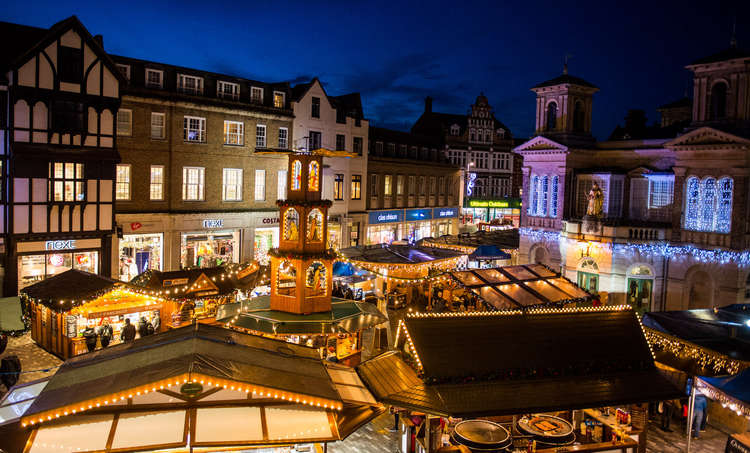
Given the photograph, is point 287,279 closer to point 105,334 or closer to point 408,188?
point 105,334

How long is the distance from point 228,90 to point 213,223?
25.3 ft

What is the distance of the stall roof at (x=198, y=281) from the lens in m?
19.7

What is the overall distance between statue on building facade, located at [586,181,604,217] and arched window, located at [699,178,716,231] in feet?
14.6

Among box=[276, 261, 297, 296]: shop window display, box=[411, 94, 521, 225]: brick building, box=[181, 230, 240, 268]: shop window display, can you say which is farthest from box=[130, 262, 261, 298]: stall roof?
box=[411, 94, 521, 225]: brick building

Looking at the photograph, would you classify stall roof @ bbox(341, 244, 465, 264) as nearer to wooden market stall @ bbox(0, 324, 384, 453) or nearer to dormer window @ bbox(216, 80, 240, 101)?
dormer window @ bbox(216, 80, 240, 101)

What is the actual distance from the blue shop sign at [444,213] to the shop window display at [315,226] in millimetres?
Answer: 31909

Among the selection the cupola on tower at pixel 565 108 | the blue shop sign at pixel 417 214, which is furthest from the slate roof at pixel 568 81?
the blue shop sign at pixel 417 214

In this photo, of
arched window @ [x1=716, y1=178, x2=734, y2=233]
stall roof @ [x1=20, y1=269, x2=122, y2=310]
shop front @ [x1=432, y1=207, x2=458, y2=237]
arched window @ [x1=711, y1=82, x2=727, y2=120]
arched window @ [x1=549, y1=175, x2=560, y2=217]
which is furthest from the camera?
shop front @ [x1=432, y1=207, x2=458, y2=237]

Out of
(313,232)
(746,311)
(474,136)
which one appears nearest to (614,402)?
(746,311)

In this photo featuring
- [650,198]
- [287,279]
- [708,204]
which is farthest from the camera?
[650,198]

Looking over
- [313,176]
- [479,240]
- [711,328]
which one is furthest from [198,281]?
[479,240]

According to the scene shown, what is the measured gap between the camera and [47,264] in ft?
79.4

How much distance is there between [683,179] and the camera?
26.1m

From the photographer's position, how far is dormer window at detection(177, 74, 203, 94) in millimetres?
29344
